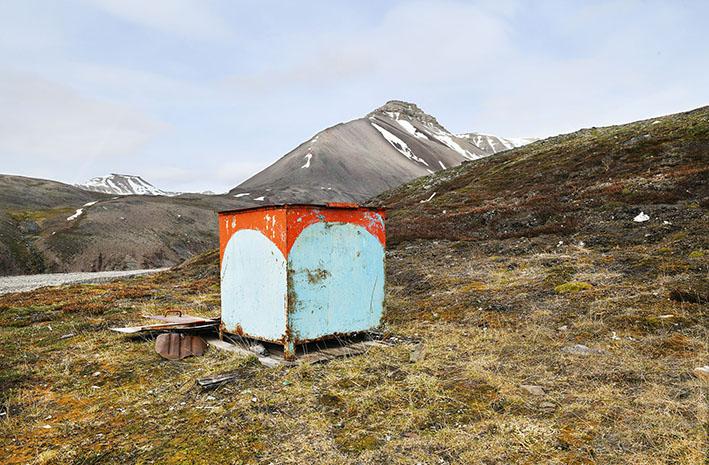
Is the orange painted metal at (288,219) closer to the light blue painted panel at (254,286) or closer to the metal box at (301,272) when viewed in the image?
the metal box at (301,272)

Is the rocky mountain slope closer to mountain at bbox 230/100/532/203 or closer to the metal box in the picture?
mountain at bbox 230/100/532/203

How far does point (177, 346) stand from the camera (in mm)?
7289

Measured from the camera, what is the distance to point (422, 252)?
55.9ft

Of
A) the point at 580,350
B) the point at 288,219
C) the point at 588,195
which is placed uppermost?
the point at 588,195

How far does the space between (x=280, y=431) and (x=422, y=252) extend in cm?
1308

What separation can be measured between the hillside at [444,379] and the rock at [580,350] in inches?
1.2

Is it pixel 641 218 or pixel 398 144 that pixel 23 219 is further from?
pixel 398 144

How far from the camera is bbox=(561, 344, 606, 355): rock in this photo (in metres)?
6.30

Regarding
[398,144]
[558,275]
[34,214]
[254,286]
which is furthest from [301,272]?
[398,144]

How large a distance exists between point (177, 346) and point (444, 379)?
434cm

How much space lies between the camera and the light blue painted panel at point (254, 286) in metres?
6.89

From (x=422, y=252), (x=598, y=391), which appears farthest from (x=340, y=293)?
(x=422, y=252)

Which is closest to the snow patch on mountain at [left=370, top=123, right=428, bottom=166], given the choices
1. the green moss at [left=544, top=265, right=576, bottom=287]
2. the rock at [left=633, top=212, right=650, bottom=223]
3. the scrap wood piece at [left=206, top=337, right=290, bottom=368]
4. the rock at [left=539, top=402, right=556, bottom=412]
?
the rock at [left=633, top=212, right=650, bottom=223]

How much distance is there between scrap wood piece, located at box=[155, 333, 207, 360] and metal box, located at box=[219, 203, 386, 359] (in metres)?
0.69
